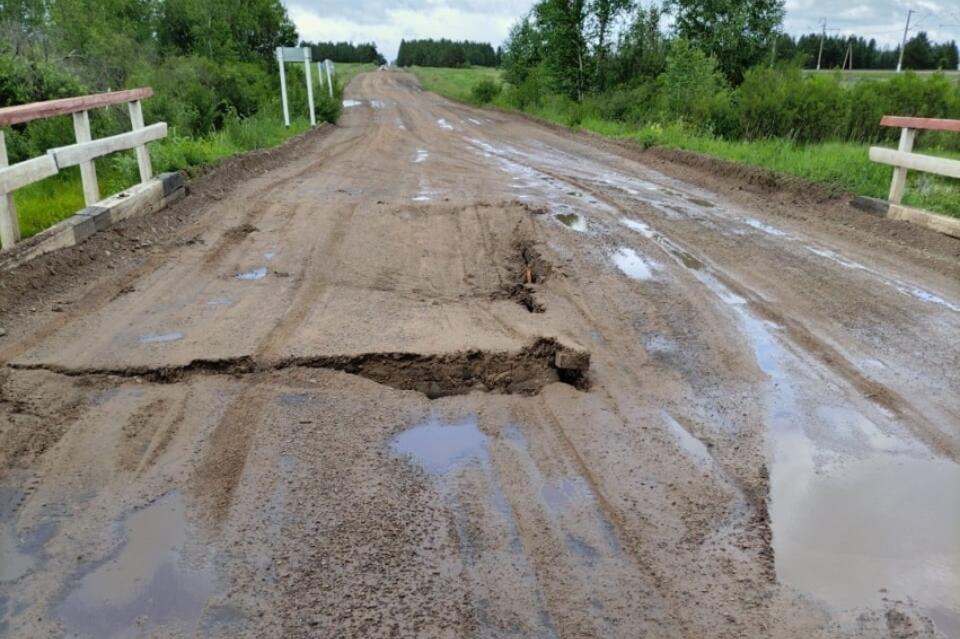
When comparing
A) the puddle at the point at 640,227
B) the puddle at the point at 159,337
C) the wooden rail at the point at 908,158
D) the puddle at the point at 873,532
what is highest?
the wooden rail at the point at 908,158

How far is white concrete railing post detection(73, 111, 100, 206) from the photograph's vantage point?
719 centimetres

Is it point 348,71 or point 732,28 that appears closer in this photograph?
point 732,28

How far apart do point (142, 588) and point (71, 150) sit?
18.6ft

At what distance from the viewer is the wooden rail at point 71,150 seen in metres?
5.81

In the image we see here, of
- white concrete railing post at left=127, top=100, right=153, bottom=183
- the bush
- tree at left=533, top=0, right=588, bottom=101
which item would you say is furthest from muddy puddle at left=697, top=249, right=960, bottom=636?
the bush

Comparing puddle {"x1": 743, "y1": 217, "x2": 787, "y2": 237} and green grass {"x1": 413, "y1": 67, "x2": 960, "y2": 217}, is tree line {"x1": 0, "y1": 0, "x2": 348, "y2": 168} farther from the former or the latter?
green grass {"x1": 413, "y1": 67, "x2": 960, "y2": 217}

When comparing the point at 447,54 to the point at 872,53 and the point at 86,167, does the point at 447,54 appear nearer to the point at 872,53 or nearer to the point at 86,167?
the point at 872,53

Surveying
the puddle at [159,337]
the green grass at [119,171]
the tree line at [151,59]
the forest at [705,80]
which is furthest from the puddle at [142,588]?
the forest at [705,80]

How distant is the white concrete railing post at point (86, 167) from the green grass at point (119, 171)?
0.72 ft

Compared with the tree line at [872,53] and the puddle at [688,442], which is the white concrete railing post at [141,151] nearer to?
the puddle at [688,442]

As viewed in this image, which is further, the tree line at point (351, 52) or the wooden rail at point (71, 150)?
the tree line at point (351, 52)

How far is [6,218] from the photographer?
585cm

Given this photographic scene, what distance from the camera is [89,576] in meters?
2.61

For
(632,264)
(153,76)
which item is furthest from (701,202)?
(153,76)
